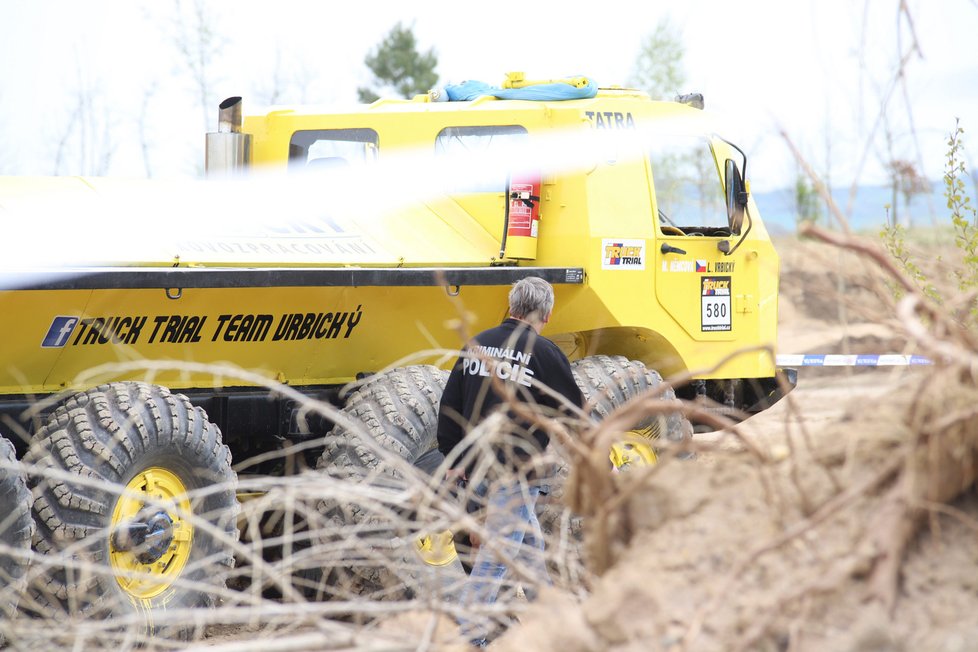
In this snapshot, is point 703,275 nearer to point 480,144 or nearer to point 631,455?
point 631,455

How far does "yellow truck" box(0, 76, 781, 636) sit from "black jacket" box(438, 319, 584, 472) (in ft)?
1.09

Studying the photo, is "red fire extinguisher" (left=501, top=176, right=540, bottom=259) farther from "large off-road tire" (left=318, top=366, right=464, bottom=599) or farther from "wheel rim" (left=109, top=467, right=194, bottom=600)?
"wheel rim" (left=109, top=467, right=194, bottom=600)

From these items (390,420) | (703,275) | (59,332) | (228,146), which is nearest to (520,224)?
(703,275)

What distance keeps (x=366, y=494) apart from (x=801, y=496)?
1.19m

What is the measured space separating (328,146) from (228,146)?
0.67m

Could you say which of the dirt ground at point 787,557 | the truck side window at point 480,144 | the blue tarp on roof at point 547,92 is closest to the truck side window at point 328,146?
the truck side window at point 480,144

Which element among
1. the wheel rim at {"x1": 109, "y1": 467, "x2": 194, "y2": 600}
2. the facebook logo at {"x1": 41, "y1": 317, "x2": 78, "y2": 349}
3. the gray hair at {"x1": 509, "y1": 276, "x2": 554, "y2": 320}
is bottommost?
the wheel rim at {"x1": 109, "y1": 467, "x2": 194, "y2": 600}

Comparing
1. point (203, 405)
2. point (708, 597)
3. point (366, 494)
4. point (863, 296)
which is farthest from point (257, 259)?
point (863, 296)

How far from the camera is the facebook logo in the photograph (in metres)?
5.86

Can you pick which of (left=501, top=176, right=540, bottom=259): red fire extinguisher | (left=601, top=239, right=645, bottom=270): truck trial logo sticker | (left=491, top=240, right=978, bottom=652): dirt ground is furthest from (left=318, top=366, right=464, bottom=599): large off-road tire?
(left=491, top=240, right=978, bottom=652): dirt ground

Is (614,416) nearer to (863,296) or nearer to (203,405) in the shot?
(203,405)

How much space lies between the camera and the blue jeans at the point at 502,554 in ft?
11.8

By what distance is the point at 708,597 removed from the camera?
3.31 m

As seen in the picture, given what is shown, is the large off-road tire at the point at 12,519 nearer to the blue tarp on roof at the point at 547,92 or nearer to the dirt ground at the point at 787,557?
the dirt ground at the point at 787,557
